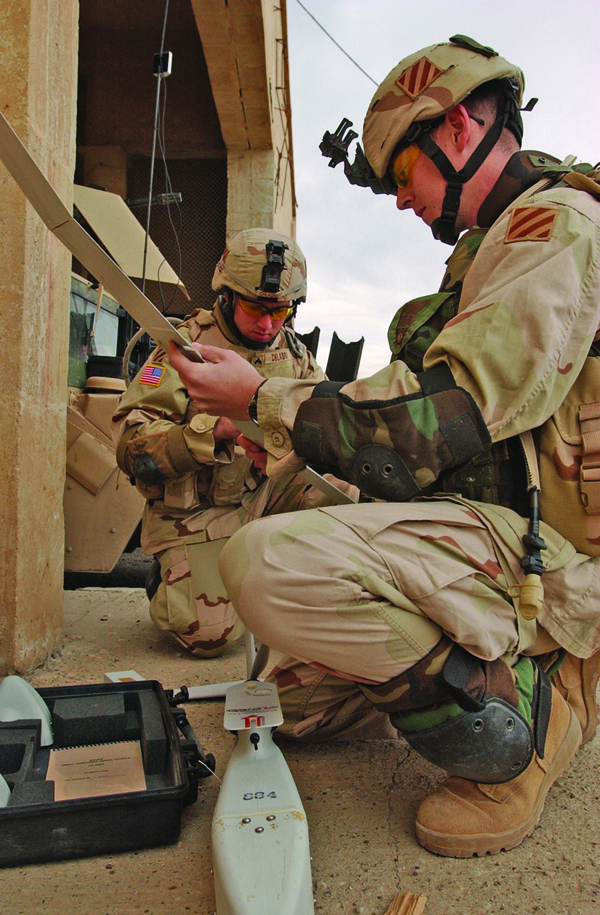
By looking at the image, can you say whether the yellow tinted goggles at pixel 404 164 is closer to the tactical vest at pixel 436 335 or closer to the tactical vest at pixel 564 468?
the tactical vest at pixel 436 335

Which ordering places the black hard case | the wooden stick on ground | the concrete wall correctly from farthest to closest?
the concrete wall
the black hard case
the wooden stick on ground

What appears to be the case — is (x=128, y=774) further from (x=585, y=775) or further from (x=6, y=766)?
(x=585, y=775)

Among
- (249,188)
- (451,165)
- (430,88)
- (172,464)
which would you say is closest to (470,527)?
(451,165)

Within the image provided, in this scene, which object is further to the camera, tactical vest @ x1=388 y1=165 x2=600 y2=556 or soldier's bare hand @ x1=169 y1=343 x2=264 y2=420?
soldier's bare hand @ x1=169 y1=343 x2=264 y2=420

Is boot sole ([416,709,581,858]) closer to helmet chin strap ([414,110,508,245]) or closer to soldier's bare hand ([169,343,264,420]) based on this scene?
soldier's bare hand ([169,343,264,420])

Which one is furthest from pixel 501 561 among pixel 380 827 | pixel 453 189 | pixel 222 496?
pixel 222 496

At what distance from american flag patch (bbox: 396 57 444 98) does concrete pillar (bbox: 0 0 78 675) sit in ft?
4.21

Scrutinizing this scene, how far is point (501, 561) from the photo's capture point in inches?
59.3

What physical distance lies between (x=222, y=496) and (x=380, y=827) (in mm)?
1747

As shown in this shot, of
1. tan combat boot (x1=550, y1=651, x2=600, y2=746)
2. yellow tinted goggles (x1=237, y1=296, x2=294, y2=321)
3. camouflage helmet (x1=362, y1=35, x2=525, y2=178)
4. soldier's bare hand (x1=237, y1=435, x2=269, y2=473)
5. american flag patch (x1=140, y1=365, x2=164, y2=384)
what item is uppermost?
camouflage helmet (x1=362, y1=35, x2=525, y2=178)

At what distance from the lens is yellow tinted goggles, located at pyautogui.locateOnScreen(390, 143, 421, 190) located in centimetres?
175

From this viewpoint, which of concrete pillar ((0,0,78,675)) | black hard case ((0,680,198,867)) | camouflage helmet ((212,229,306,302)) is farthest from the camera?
camouflage helmet ((212,229,306,302))

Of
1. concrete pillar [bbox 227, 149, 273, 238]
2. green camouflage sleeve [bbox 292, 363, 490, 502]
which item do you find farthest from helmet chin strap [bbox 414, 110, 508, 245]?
concrete pillar [bbox 227, 149, 273, 238]

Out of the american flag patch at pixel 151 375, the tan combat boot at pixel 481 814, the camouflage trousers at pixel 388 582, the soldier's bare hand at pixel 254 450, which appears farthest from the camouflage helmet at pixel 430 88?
the american flag patch at pixel 151 375
